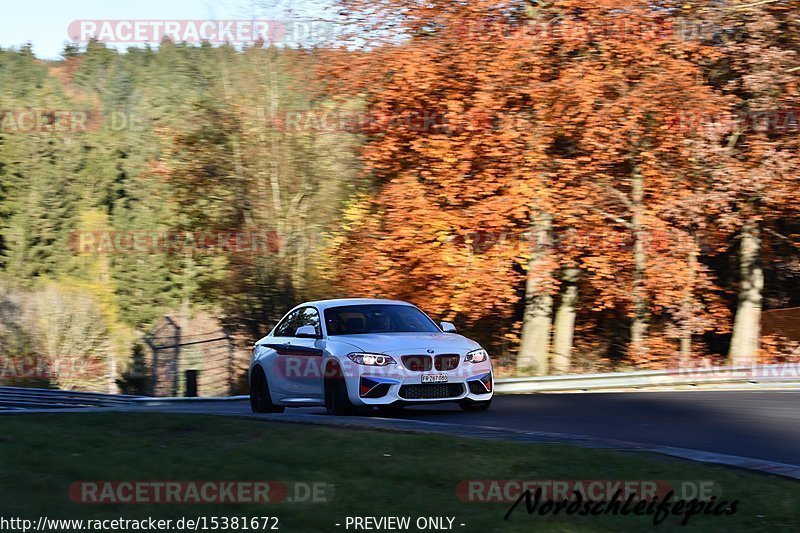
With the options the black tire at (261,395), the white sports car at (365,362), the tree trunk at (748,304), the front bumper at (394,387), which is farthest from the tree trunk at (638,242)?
the front bumper at (394,387)

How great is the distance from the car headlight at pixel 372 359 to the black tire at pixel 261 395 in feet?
7.14

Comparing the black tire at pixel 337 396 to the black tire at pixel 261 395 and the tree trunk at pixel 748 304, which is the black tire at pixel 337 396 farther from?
the tree trunk at pixel 748 304

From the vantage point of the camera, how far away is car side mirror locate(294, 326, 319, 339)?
48.5 feet

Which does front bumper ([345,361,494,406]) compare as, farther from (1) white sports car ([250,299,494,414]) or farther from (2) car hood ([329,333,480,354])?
(2) car hood ([329,333,480,354])

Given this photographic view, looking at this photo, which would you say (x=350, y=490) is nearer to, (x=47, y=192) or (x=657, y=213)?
(x=657, y=213)

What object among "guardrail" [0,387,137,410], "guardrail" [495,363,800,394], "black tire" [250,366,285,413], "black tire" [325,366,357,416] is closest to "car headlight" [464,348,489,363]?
"black tire" [325,366,357,416]

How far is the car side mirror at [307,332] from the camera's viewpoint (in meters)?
14.8

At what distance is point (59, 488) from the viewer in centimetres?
799

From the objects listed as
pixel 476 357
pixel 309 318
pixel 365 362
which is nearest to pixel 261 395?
pixel 309 318

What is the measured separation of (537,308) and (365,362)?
14.1 meters

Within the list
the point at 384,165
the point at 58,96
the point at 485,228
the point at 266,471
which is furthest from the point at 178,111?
the point at 58,96

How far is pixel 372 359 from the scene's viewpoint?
1392 cm

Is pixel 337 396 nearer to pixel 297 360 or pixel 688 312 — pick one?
pixel 297 360

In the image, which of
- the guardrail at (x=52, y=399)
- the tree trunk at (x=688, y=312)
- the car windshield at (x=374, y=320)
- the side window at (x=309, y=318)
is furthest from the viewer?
the tree trunk at (x=688, y=312)
